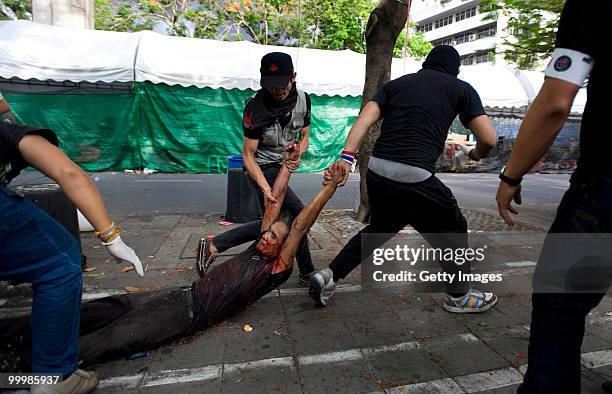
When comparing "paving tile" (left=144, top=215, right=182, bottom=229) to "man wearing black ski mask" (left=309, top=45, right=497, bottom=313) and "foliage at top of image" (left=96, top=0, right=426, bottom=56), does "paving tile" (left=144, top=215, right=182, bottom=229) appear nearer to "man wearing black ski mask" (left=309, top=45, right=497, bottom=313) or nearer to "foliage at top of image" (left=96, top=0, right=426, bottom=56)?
"man wearing black ski mask" (left=309, top=45, right=497, bottom=313)

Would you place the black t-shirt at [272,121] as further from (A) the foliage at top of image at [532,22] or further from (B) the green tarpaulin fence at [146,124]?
(B) the green tarpaulin fence at [146,124]

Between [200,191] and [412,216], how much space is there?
6.50 meters

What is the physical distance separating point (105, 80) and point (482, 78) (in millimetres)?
12392

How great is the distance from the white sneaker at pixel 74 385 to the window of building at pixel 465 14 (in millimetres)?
54092

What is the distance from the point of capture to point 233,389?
2041 millimetres

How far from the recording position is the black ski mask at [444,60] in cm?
270

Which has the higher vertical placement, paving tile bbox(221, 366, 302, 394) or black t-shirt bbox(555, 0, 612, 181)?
black t-shirt bbox(555, 0, 612, 181)

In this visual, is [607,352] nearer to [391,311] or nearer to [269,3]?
[391,311]

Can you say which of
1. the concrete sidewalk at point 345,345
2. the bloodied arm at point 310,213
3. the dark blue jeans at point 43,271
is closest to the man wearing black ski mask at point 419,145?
the bloodied arm at point 310,213

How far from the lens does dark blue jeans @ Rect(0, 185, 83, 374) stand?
1695 mm

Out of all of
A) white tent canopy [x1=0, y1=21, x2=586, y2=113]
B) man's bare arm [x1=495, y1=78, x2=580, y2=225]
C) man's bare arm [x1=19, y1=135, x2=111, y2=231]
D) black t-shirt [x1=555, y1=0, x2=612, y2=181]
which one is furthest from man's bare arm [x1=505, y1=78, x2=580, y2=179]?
white tent canopy [x1=0, y1=21, x2=586, y2=113]

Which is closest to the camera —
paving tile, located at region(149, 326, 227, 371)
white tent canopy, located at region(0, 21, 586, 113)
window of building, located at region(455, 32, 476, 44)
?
paving tile, located at region(149, 326, 227, 371)

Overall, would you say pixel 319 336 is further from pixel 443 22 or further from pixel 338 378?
pixel 443 22

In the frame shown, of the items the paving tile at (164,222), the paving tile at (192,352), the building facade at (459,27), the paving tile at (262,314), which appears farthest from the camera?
the building facade at (459,27)
